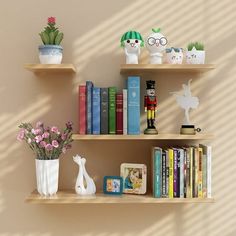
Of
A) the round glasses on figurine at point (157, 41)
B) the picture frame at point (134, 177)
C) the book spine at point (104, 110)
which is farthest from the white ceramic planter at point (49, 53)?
the picture frame at point (134, 177)

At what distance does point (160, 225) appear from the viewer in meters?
2.24

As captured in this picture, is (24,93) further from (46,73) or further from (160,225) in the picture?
(160,225)

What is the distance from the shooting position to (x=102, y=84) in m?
2.22

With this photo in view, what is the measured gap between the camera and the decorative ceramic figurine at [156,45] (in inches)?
82.0

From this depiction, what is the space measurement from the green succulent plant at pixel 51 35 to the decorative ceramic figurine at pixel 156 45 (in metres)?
0.44

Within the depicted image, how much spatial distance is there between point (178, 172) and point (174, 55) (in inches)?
22.2

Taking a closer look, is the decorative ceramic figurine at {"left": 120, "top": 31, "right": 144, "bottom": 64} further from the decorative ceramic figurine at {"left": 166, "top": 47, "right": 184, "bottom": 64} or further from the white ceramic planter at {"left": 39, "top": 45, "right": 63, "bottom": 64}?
the white ceramic planter at {"left": 39, "top": 45, "right": 63, "bottom": 64}

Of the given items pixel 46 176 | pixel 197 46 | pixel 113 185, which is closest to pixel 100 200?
pixel 113 185

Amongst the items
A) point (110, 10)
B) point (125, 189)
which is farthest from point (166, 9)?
point (125, 189)

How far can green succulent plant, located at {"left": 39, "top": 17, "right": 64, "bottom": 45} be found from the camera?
207cm

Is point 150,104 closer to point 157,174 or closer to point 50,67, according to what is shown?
point 157,174

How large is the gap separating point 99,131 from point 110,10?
0.64 m

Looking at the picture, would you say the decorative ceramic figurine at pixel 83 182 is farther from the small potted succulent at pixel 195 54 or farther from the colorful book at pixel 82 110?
the small potted succulent at pixel 195 54

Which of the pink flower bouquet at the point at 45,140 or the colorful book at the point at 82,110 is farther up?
the colorful book at the point at 82,110
